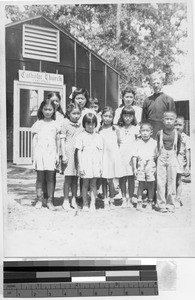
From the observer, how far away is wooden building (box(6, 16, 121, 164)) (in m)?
0.94

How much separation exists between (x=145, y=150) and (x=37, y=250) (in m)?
0.37

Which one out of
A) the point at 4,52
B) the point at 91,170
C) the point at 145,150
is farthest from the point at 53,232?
the point at 4,52

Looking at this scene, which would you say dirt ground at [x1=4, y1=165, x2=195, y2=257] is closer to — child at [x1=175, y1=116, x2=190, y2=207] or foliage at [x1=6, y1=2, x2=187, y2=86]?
child at [x1=175, y1=116, x2=190, y2=207]

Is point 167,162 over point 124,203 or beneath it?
over

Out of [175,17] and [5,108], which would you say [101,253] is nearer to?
[5,108]

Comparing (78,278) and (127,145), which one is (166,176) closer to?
(127,145)

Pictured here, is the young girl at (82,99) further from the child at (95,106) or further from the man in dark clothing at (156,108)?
the man in dark clothing at (156,108)

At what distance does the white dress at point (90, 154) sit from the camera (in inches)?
37.0

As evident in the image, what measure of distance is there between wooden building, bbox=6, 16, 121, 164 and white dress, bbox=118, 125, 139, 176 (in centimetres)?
7

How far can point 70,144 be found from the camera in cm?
94

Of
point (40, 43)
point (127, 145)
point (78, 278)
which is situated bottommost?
point (78, 278)

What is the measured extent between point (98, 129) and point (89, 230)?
26 cm

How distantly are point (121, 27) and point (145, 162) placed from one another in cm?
35

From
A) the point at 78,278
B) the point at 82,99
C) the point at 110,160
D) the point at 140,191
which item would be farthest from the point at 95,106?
the point at 78,278
